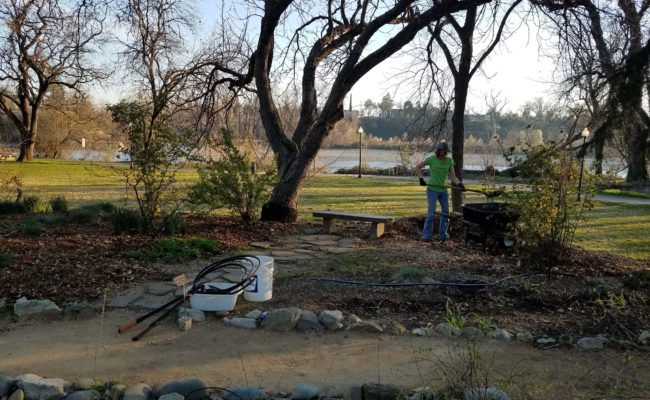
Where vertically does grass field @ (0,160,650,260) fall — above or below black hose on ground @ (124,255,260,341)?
below

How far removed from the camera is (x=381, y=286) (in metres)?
5.62

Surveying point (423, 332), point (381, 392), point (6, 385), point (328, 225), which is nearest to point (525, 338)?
point (423, 332)

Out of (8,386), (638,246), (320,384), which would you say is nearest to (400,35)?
(638,246)

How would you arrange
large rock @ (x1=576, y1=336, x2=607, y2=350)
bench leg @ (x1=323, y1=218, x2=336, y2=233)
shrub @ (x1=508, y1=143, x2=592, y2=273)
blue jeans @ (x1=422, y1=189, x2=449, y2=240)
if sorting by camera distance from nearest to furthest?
large rock @ (x1=576, y1=336, x2=607, y2=350) < shrub @ (x1=508, y1=143, x2=592, y2=273) < blue jeans @ (x1=422, y1=189, x2=449, y2=240) < bench leg @ (x1=323, y1=218, x2=336, y2=233)

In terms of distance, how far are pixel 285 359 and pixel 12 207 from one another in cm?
877

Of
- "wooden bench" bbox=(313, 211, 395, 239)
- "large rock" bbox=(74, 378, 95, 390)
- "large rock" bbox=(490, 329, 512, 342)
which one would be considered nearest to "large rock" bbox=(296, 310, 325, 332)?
"large rock" bbox=(490, 329, 512, 342)

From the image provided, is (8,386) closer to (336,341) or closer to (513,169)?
(336,341)

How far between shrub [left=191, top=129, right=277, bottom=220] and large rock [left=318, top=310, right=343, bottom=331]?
4.82m

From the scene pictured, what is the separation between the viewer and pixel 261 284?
523 cm

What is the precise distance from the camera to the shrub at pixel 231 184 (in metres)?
9.12

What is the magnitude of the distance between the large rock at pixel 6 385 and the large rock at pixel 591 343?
405 cm

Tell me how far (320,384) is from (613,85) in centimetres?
491

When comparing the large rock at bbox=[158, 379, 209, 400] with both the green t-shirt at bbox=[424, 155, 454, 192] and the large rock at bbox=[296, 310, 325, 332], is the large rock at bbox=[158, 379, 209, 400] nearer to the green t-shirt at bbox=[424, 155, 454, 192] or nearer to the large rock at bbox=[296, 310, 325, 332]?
the large rock at bbox=[296, 310, 325, 332]

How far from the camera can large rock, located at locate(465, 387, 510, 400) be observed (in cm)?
306
